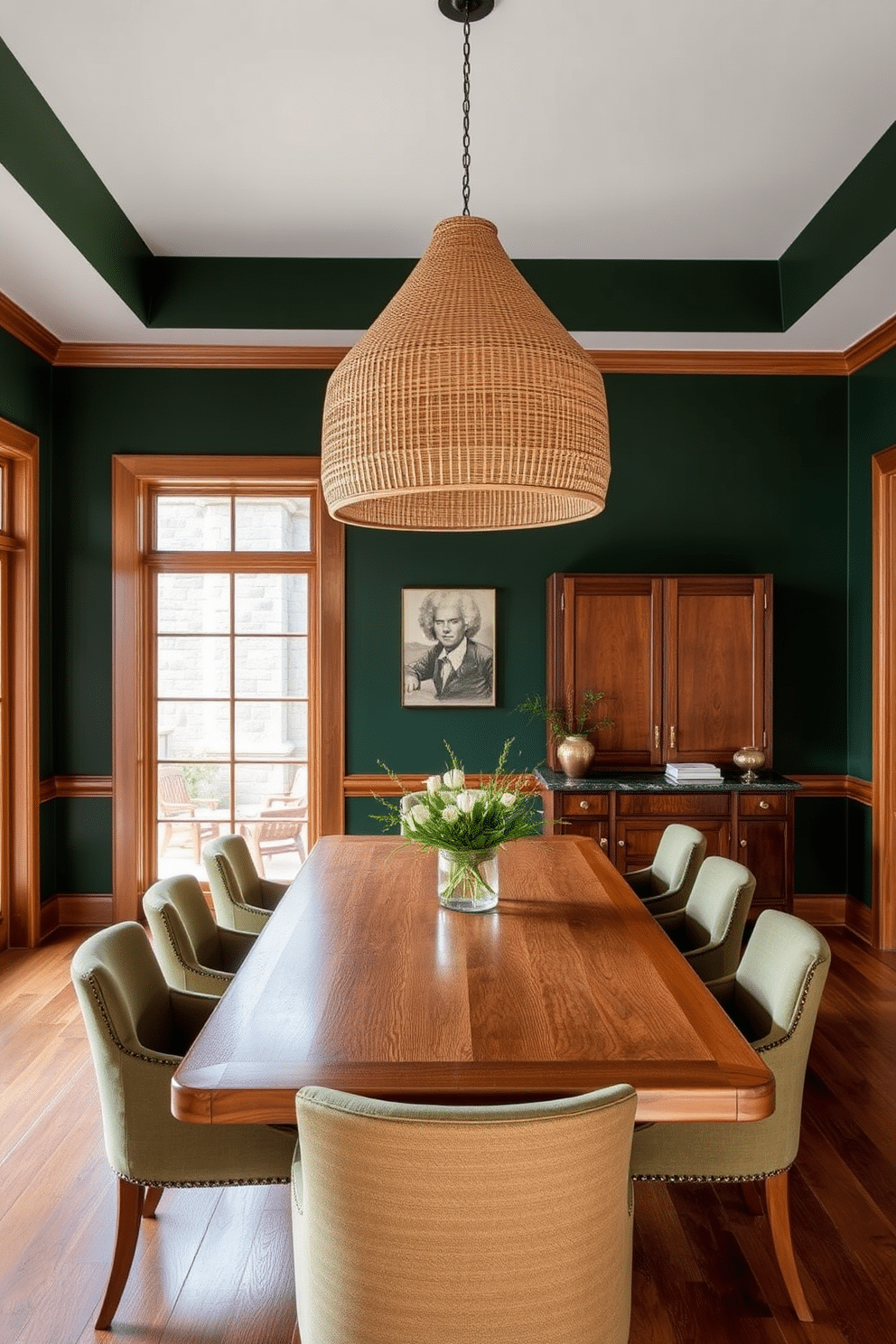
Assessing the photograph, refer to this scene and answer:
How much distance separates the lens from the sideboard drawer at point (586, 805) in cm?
436

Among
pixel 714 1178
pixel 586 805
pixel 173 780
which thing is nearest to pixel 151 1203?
pixel 714 1178

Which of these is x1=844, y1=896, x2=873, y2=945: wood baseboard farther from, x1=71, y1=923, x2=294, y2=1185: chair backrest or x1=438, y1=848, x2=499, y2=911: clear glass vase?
x1=71, y1=923, x2=294, y2=1185: chair backrest

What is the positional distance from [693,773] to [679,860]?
1.26 m

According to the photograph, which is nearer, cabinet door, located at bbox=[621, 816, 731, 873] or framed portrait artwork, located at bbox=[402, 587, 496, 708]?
cabinet door, located at bbox=[621, 816, 731, 873]

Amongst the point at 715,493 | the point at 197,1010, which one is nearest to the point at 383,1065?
the point at 197,1010

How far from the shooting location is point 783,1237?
2.08 meters

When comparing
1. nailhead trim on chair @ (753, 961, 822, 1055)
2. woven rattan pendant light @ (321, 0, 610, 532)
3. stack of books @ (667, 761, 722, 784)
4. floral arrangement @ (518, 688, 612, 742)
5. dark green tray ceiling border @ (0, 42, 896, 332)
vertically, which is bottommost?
nailhead trim on chair @ (753, 961, 822, 1055)

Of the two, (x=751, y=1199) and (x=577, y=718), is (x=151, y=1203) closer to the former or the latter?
(x=751, y=1199)

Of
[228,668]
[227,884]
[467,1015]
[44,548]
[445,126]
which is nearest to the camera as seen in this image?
[467,1015]

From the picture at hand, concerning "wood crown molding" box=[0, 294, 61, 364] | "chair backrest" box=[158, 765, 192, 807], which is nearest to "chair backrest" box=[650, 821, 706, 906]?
"chair backrest" box=[158, 765, 192, 807]

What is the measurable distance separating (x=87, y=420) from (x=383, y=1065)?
4246 mm

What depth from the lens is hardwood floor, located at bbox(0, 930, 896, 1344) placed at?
2.03 meters

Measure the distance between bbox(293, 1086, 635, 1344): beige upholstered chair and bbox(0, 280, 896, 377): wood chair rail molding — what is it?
4.21m

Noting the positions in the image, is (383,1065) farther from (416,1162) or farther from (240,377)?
(240,377)
